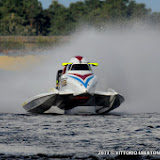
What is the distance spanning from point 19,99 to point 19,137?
11.2 meters

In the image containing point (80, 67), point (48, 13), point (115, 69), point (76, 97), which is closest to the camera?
point (76, 97)

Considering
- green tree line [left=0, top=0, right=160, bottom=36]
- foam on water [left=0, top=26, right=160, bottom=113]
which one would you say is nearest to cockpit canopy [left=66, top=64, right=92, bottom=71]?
foam on water [left=0, top=26, right=160, bottom=113]

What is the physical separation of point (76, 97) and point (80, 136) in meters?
5.05

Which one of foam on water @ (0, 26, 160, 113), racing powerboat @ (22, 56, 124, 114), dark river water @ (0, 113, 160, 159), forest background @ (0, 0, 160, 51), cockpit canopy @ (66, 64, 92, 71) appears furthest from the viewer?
forest background @ (0, 0, 160, 51)

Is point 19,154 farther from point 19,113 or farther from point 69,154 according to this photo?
point 19,113

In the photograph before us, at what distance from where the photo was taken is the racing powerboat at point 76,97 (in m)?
22.9

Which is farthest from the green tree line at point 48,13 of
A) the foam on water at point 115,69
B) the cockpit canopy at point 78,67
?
the cockpit canopy at point 78,67

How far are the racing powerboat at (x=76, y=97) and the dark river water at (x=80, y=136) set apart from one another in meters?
0.64

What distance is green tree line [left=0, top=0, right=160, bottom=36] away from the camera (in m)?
110

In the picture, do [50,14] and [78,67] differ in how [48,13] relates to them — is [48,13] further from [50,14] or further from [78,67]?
[78,67]

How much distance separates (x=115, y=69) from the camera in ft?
99.6

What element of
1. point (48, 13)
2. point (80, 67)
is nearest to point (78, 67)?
point (80, 67)

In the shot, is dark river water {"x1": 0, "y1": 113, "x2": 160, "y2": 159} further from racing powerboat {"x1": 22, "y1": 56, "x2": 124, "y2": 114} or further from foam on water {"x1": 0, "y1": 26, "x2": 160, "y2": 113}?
foam on water {"x1": 0, "y1": 26, "x2": 160, "y2": 113}

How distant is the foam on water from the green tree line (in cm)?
6421
